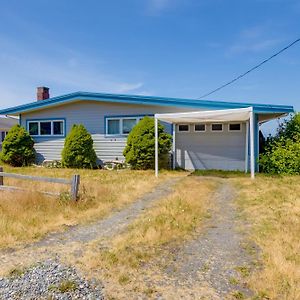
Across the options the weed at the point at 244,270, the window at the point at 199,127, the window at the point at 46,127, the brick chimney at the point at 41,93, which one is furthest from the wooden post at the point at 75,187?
the brick chimney at the point at 41,93

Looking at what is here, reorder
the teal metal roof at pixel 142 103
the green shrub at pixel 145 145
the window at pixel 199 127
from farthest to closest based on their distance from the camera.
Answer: the window at pixel 199 127 → the green shrub at pixel 145 145 → the teal metal roof at pixel 142 103

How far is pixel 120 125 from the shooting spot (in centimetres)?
1505

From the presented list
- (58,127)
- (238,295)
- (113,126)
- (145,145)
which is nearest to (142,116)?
(113,126)

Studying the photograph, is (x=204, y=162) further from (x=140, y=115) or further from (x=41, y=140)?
(x=41, y=140)

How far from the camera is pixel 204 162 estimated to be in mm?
14117

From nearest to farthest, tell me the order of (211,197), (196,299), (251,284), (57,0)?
(196,299), (251,284), (211,197), (57,0)

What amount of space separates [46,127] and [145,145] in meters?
7.06

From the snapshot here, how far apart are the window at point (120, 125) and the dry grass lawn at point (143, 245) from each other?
7676 mm

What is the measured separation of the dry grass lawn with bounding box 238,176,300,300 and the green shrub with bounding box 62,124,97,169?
8.08 meters

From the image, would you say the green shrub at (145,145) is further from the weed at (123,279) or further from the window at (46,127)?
A: the weed at (123,279)

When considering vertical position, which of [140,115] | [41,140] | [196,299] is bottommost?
[196,299]

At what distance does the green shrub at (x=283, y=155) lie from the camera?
12.0 m

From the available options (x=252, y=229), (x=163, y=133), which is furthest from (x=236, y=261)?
(x=163, y=133)

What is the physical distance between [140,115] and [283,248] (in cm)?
1110
